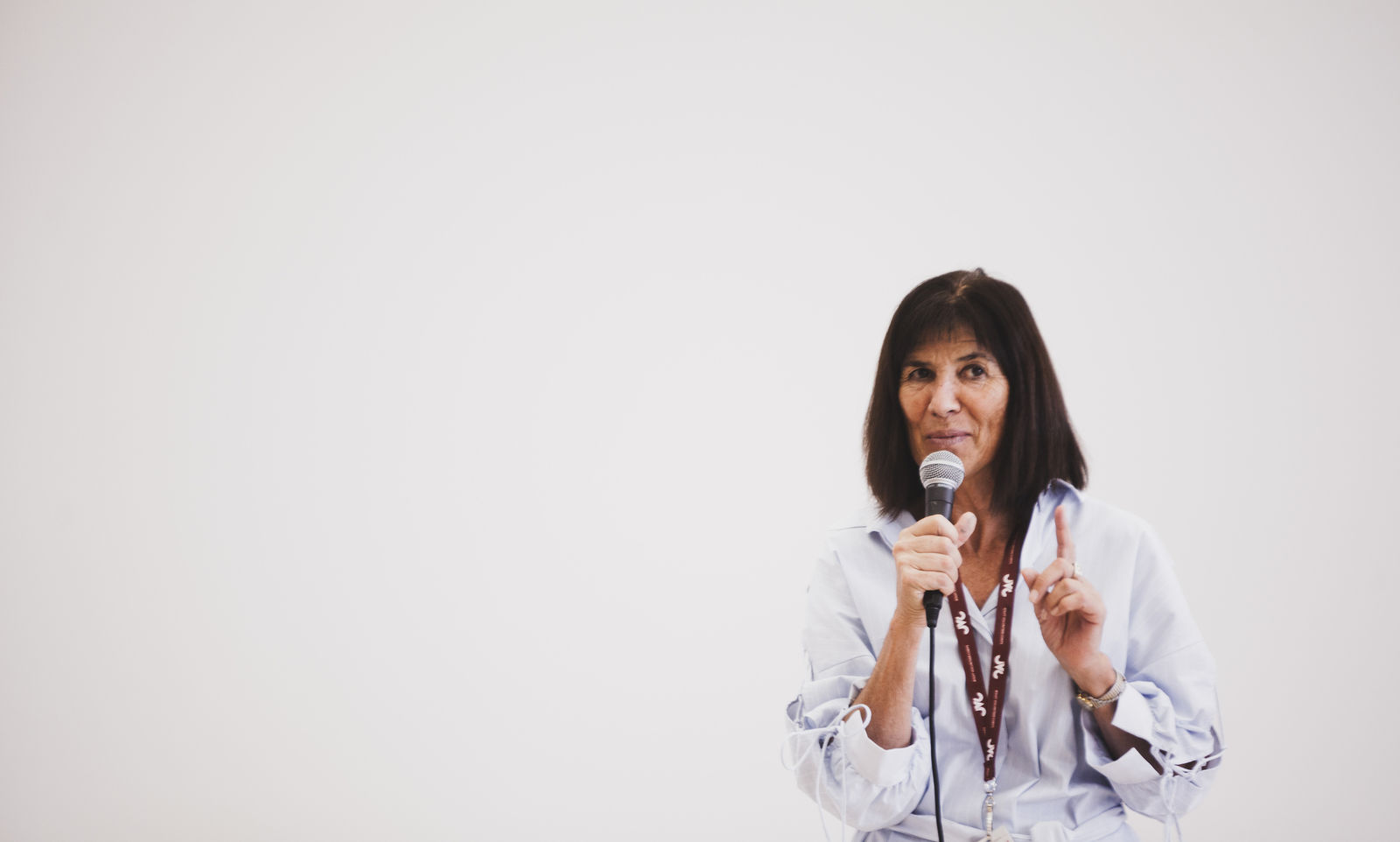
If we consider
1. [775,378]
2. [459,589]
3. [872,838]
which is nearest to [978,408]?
[872,838]

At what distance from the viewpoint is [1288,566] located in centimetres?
317

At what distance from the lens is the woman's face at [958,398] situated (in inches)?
62.3

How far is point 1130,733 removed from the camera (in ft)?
4.70

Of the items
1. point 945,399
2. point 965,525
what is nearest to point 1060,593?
point 965,525

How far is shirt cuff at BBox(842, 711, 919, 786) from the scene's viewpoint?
1438 millimetres

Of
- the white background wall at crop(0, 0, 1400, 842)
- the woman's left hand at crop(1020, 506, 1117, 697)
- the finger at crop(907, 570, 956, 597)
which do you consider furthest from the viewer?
the white background wall at crop(0, 0, 1400, 842)

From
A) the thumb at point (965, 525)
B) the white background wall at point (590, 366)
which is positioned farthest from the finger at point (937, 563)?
the white background wall at point (590, 366)

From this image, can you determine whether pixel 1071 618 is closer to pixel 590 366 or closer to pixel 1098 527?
pixel 1098 527

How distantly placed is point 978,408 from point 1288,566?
225 cm

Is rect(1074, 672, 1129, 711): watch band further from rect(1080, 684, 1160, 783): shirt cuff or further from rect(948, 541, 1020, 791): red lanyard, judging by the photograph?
rect(948, 541, 1020, 791): red lanyard

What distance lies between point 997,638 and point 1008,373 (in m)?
0.44

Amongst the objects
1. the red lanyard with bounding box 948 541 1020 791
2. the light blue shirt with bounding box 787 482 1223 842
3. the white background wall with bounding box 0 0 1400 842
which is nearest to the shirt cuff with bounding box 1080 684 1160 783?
the light blue shirt with bounding box 787 482 1223 842

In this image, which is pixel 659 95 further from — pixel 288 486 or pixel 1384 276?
pixel 1384 276

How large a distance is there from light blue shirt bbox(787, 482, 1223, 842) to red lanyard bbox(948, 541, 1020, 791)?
1cm
